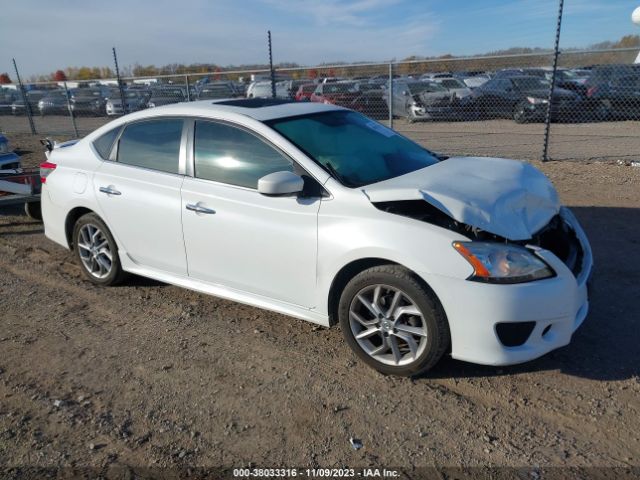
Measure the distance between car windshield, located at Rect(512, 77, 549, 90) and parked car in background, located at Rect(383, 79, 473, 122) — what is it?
4.70ft

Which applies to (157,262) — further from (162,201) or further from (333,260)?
(333,260)

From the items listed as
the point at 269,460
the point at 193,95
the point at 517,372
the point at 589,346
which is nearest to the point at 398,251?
the point at 517,372

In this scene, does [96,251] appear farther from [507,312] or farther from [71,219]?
[507,312]

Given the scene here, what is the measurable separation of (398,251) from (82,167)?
3174 millimetres

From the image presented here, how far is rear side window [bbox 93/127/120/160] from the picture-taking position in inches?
184

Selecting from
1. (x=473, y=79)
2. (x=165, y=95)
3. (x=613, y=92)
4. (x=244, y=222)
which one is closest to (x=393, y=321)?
(x=244, y=222)

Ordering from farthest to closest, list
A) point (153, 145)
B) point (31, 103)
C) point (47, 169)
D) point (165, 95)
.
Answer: point (31, 103) < point (165, 95) < point (47, 169) < point (153, 145)

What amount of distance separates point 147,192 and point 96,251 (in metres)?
1.02

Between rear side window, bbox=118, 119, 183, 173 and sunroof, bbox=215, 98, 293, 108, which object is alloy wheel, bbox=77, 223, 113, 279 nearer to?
rear side window, bbox=118, 119, 183, 173

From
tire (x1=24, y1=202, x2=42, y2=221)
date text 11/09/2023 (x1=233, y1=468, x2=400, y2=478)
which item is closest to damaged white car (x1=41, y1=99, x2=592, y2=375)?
date text 11/09/2023 (x1=233, y1=468, x2=400, y2=478)

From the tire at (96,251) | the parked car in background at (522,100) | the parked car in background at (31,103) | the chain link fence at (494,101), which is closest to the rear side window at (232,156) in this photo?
the tire at (96,251)

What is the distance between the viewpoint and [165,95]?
17.9 meters

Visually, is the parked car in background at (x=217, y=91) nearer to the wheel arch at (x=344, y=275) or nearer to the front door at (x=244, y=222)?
the front door at (x=244, y=222)

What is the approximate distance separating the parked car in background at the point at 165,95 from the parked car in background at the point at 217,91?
705 millimetres
